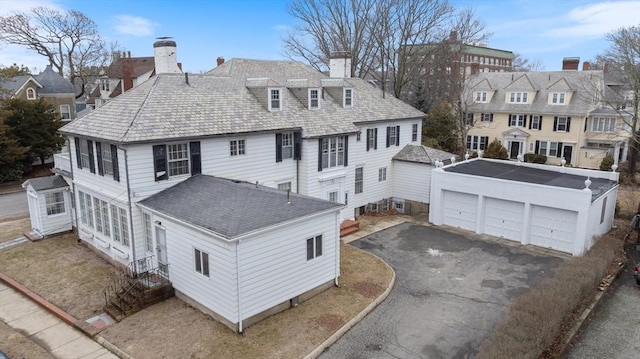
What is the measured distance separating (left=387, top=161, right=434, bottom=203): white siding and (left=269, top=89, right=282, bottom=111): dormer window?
9.63 meters

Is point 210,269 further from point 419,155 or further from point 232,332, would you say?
point 419,155

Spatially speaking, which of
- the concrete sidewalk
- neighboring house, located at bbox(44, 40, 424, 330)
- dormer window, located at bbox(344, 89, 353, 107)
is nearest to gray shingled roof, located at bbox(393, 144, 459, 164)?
neighboring house, located at bbox(44, 40, 424, 330)

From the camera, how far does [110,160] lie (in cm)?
1677

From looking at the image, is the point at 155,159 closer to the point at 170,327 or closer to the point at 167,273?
the point at 167,273

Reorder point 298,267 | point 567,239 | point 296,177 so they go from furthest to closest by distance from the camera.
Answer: point 296,177, point 567,239, point 298,267

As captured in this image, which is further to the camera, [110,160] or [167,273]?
[110,160]

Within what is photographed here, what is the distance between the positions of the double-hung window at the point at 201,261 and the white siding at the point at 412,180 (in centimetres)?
1647

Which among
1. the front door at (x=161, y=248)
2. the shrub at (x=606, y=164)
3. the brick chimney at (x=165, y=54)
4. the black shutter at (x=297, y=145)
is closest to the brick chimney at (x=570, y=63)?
the shrub at (x=606, y=164)

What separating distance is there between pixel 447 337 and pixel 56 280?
47.8ft

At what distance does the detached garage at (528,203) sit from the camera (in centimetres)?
1992

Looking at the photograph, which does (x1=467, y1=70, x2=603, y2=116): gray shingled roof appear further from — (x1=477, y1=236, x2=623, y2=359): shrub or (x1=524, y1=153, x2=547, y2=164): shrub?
(x1=477, y1=236, x2=623, y2=359): shrub

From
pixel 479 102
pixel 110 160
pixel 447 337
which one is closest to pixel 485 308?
pixel 447 337

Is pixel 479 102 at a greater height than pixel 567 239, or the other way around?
pixel 479 102

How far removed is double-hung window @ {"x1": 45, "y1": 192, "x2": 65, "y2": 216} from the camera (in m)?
21.0
